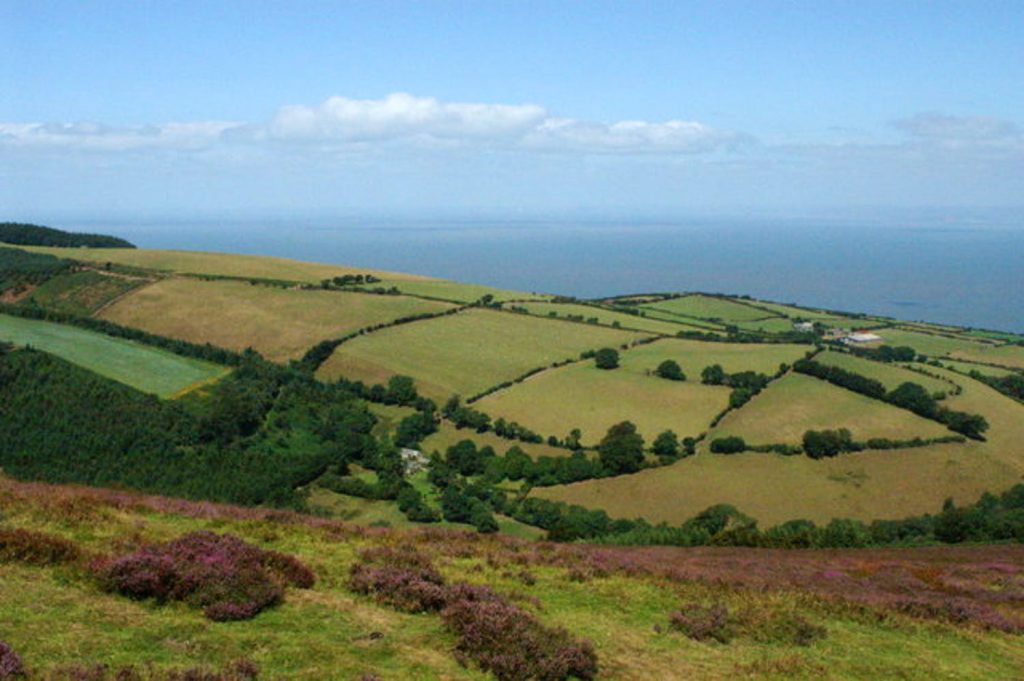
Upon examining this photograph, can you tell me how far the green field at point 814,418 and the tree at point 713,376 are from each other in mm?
4957

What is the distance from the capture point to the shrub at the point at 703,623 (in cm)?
1556

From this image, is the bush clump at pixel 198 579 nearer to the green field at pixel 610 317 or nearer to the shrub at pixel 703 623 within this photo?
the shrub at pixel 703 623

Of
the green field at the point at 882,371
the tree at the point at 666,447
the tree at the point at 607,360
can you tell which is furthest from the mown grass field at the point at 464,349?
the green field at the point at 882,371

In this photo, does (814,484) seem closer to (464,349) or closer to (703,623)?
(464,349)

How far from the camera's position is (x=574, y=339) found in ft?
339

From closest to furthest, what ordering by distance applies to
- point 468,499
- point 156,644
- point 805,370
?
point 156,644
point 468,499
point 805,370

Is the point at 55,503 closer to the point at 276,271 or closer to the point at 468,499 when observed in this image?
the point at 468,499

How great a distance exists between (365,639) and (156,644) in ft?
10.9

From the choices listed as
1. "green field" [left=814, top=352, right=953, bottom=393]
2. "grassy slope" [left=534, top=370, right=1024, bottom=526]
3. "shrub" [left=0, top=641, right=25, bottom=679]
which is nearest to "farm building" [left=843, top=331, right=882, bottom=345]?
"green field" [left=814, top=352, right=953, bottom=393]

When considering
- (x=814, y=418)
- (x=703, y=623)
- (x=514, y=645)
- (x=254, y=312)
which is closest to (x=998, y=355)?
(x=814, y=418)

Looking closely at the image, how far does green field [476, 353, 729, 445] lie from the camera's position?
73688 millimetres

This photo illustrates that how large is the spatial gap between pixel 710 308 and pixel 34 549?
146 meters

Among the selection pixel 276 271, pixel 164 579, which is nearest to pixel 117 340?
pixel 276 271

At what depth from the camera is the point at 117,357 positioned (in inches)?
3253
